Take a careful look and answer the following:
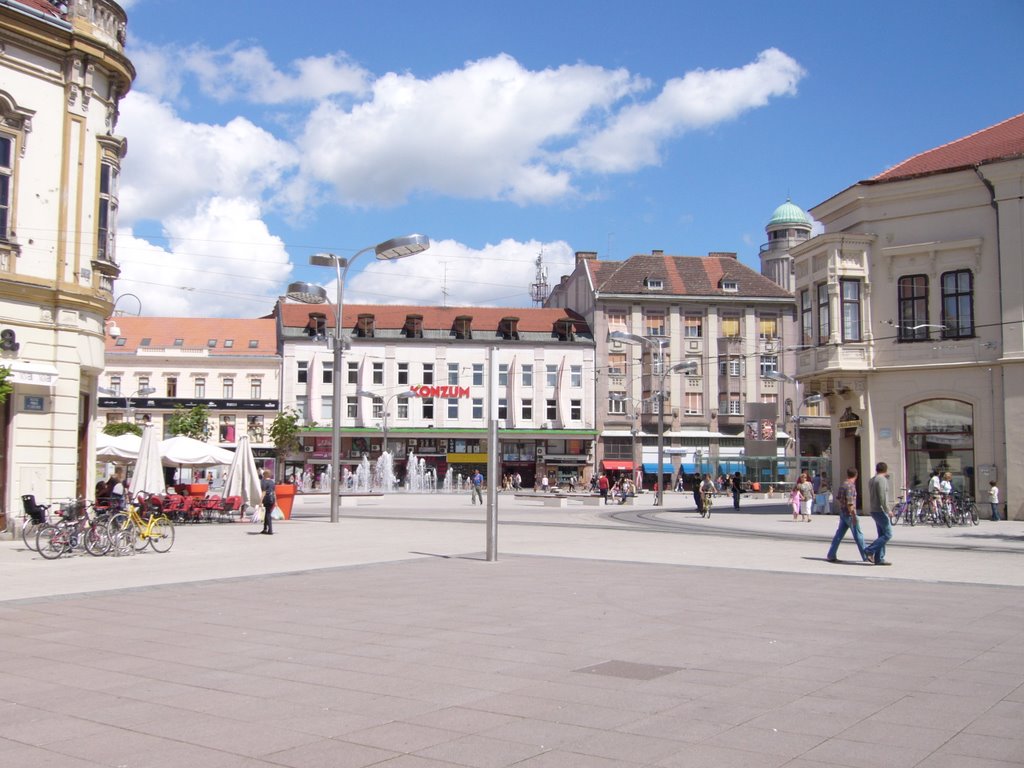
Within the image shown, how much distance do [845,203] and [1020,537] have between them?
14.7 meters

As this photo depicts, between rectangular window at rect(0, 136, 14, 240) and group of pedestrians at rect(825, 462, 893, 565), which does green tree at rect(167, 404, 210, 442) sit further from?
group of pedestrians at rect(825, 462, 893, 565)

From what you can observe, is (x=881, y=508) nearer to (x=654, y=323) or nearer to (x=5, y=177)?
(x=5, y=177)

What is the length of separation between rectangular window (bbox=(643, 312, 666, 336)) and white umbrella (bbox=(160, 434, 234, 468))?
52.8m

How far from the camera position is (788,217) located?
110125 millimetres

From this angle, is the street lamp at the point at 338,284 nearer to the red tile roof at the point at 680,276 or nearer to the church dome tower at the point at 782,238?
the red tile roof at the point at 680,276

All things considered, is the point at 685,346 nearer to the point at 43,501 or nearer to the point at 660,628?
the point at 43,501

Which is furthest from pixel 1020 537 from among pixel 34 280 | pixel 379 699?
pixel 34 280

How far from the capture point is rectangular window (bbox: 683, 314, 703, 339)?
81.4 meters

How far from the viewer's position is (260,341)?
278ft

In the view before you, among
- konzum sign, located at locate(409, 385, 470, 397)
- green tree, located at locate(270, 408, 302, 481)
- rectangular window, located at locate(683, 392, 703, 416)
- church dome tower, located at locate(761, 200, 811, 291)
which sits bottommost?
green tree, located at locate(270, 408, 302, 481)

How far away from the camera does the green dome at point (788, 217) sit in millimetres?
109438

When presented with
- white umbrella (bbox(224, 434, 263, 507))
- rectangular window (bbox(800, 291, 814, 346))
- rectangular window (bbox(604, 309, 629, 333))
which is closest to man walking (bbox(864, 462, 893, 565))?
white umbrella (bbox(224, 434, 263, 507))

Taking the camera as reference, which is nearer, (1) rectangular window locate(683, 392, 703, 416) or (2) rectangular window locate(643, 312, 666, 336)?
(1) rectangular window locate(683, 392, 703, 416)

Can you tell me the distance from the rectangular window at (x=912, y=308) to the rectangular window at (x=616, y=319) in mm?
46935
